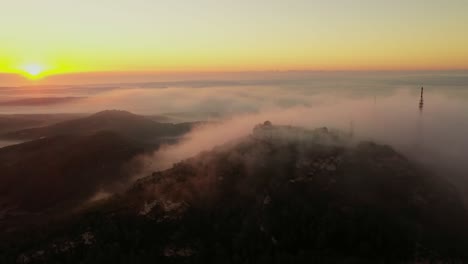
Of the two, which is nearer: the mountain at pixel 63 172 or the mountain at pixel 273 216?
the mountain at pixel 273 216

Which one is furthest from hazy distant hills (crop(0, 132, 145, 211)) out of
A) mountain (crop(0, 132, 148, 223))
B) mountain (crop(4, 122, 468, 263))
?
mountain (crop(4, 122, 468, 263))

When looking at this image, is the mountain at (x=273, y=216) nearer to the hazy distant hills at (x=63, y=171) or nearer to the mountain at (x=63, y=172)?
the mountain at (x=63, y=172)

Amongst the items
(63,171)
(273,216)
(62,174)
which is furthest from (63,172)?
(273,216)

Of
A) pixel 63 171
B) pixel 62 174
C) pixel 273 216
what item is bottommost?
pixel 62 174

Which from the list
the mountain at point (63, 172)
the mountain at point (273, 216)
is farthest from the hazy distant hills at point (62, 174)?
the mountain at point (273, 216)

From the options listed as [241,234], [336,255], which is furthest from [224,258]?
[336,255]

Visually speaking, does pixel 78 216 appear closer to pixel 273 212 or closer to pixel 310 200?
pixel 273 212

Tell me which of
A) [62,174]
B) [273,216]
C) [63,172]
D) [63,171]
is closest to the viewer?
[273,216]

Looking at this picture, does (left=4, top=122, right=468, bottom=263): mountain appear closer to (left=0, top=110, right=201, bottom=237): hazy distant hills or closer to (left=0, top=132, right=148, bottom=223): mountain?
(left=0, top=110, right=201, bottom=237): hazy distant hills

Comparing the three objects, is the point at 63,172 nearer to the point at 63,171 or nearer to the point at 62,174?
the point at 63,171
